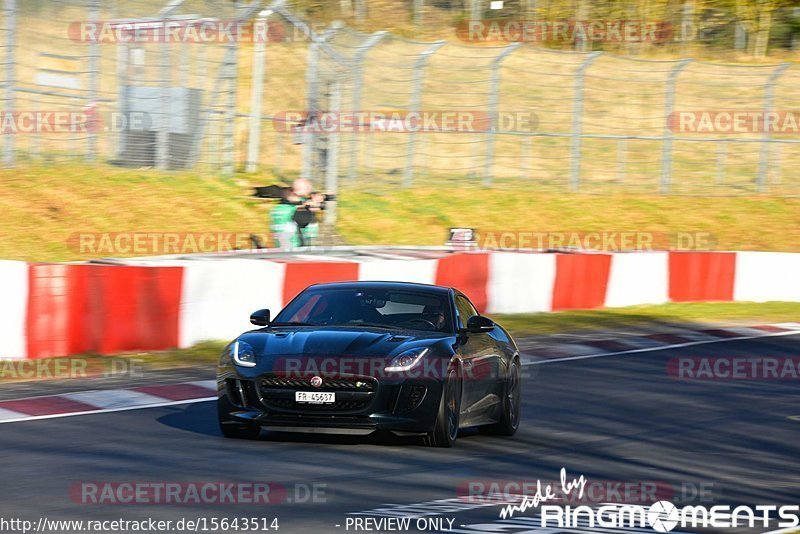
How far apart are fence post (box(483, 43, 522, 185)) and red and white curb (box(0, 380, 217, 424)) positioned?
18663 millimetres

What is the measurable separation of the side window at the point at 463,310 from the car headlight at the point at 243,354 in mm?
1694

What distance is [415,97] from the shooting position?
30750mm

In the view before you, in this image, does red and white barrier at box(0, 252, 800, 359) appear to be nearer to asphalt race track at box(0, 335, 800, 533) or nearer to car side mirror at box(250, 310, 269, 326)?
asphalt race track at box(0, 335, 800, 533)

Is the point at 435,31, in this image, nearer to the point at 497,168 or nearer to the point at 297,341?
the point at 497,168

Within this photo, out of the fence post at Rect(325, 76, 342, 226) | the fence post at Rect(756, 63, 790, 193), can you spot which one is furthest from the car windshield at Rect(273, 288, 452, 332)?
the fence post at Rect(756, 63, 790, 193)

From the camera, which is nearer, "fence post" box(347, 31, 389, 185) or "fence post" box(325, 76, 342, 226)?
"fence post" box(325, 76, 342, 226)

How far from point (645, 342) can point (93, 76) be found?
10853 mm

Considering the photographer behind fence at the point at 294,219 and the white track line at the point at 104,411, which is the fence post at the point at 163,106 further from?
the white track line at the point at 104,411

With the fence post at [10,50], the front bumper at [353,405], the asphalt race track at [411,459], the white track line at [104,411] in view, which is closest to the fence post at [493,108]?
the fence post at [10,50]

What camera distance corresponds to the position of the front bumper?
8891mm

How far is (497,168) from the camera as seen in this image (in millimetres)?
35344

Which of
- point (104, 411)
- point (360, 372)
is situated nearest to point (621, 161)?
point (104, 411)

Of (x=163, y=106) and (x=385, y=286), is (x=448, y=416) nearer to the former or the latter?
(x=385, y=286)

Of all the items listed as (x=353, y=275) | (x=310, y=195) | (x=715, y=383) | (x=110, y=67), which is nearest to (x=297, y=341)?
(x=715, y=383)
